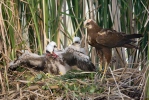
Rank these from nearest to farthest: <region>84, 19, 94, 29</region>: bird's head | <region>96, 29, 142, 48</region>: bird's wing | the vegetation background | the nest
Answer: the nest
<region>96, 29, 142, 48</region>: bird's wing
<region>84, 19, 94, 29</region>: bird's head
the vegetation background

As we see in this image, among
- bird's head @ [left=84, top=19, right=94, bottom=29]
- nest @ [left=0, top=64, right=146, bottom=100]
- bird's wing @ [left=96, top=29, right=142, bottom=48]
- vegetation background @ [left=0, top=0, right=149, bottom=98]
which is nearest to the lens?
nest @ [left=0, top=64, right=146, bottom=100]

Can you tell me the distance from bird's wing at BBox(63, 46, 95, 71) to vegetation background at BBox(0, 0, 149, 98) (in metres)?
0.19

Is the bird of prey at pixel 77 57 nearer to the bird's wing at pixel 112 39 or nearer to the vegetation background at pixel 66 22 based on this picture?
the vegetation background at pixel 66 22

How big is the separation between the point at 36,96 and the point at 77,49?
963mm

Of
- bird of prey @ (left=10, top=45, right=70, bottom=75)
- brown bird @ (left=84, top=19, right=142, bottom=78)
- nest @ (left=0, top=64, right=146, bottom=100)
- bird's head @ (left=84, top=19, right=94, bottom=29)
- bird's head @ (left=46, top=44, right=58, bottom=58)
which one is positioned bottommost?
nest @ (left=0, top=64, right=146, bottom=100)

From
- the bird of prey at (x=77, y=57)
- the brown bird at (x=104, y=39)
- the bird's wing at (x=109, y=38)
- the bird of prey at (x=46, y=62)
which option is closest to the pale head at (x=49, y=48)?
the bird of prey at (x=46, y=62)

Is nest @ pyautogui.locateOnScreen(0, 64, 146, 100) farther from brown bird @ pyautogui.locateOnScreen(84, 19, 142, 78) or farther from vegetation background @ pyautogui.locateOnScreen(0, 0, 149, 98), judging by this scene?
vegetation background @ pyautogui.locateOnScreen(0, 0, 149, 98)

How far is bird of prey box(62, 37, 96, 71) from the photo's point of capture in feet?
17.5

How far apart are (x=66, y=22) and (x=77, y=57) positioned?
48 centimetres

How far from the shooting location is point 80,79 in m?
4.96

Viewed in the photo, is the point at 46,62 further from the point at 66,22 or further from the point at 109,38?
the point at 109,38

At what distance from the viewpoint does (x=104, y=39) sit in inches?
198

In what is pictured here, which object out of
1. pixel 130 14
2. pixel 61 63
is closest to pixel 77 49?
pixel 61 63

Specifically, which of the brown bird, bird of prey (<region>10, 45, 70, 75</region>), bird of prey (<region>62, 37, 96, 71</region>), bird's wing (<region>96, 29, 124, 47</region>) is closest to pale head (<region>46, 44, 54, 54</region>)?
bird of prey (<region>10, 45, 70, 75</region>)
